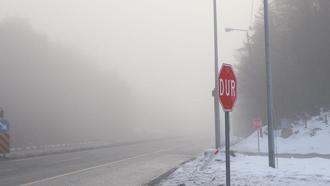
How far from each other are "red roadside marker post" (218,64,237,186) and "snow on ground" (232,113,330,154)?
2642 cm

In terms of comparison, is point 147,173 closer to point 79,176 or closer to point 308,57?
point 79,176

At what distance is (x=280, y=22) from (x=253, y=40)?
467 inches

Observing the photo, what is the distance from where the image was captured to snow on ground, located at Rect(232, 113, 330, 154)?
126ft

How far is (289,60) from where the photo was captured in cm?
5806

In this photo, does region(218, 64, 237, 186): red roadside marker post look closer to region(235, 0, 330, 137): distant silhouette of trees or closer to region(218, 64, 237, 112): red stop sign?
region(218, 64, 237, 112): red stop sign

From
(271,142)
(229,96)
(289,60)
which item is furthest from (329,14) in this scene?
(229,96)

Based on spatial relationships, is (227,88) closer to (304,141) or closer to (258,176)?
(258,176)

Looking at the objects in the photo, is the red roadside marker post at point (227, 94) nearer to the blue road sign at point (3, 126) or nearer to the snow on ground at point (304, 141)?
the blue road sign at point (3, 126)

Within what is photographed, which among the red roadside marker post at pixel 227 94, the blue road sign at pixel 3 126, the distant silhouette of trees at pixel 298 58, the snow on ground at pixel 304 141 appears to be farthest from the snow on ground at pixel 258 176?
the distant silhouette of trees at pixel 298 58

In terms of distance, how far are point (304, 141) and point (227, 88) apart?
32.3 meters

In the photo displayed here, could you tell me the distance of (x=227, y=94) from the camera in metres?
10.5

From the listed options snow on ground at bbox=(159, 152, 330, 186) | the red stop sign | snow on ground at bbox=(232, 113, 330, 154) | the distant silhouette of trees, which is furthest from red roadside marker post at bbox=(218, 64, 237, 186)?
the distant silhouette of trees

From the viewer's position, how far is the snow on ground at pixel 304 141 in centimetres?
3847

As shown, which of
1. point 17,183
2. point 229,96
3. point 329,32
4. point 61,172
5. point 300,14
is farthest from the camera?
point 300,14
